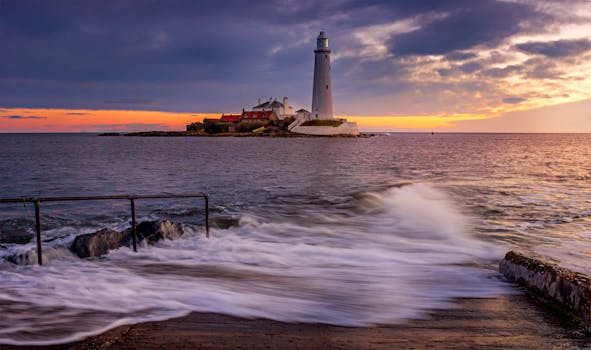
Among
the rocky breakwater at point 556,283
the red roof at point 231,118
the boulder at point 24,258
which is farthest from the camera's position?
the red roof at point 231,118

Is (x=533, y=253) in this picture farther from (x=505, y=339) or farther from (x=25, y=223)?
(x=25, y=223)

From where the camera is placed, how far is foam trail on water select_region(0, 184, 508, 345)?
4.37 m

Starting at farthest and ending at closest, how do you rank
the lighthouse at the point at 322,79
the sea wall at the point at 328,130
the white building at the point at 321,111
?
the sea wall at the point at 328,130 < the white building at the point at 321,111 < the lighthouse at the point at 322,79

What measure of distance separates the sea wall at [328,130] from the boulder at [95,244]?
87.9m

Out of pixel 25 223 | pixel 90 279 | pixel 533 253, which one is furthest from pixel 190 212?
pixel 533 253

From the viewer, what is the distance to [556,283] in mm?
4434

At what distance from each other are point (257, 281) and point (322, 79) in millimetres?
81342

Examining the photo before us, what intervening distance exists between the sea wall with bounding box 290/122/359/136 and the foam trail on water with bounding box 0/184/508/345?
8572 centimetres

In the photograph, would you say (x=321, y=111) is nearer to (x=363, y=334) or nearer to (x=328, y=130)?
(x=328, y=130)

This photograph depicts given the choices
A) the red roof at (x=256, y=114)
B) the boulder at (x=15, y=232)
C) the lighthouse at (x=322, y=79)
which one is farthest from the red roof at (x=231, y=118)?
the boulder at (x=15, y=232)

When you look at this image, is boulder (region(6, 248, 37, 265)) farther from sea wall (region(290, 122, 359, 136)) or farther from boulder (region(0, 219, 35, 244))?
sea wall (region(290, 122, 359, 136))

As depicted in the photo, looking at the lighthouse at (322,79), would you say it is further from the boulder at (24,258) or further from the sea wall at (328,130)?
the boulder at (24,258)

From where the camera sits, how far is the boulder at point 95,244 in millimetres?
7035

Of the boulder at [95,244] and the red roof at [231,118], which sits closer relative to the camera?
the boulder at [95,244]
